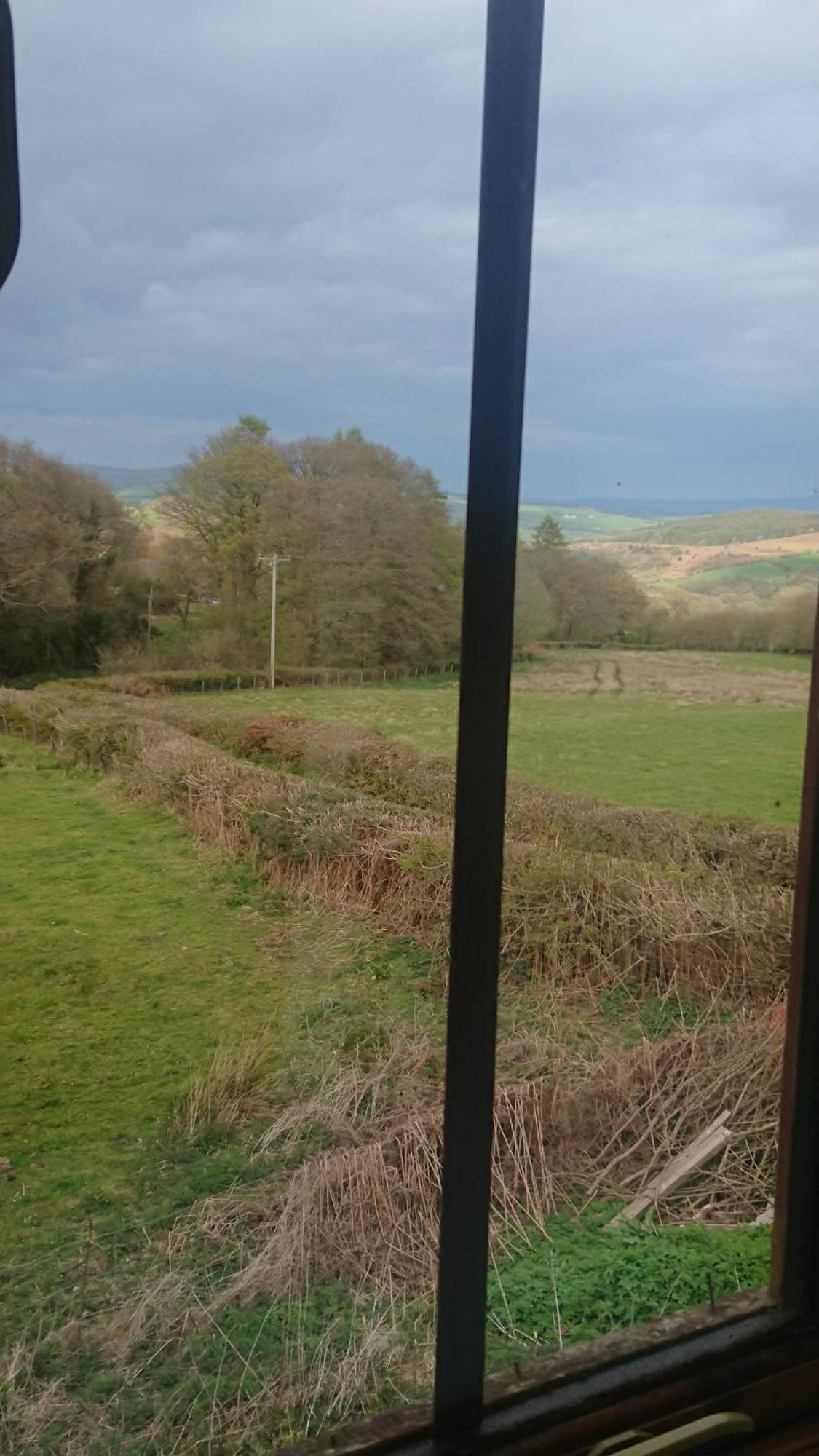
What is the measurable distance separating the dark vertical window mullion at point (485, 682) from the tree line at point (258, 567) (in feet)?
0.84

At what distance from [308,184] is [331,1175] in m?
1.18

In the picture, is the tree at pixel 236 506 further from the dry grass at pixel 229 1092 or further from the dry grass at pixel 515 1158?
the dry grass at pixel 515 1158

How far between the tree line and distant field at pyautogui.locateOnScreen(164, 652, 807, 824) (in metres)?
0.05

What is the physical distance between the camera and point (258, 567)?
1.16 metres

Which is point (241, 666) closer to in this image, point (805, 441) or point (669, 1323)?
point (669, 1323)

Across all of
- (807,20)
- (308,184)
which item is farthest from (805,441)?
(308,184)

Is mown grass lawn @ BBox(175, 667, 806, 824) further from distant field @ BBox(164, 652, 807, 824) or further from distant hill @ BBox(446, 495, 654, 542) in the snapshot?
distant hill @ BBox(446, 495, 654, 542)

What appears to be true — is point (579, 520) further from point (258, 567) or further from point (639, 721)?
point (258, 567)

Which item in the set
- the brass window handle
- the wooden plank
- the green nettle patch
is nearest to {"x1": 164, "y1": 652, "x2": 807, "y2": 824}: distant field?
the wooden plank

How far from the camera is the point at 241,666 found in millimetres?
1180

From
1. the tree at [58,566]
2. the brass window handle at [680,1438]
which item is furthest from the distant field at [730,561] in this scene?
the brass window handle at [680,1438]

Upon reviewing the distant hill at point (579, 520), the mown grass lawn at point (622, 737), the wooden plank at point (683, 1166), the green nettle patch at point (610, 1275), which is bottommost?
the green nettle patch at point (610, 1275)

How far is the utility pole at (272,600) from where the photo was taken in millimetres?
1170

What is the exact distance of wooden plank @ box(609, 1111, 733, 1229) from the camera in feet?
4.36
